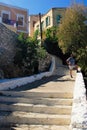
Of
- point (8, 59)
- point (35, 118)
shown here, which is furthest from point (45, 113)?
point (8, 59)

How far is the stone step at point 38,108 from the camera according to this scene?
8.82 m

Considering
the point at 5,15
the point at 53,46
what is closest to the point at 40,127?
the point at 53,46

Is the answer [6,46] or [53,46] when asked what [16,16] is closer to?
[53,46]

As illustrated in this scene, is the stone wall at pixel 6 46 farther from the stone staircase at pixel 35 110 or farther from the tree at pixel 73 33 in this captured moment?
the tree at pixel 73 33

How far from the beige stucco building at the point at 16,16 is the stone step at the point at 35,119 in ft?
91.6

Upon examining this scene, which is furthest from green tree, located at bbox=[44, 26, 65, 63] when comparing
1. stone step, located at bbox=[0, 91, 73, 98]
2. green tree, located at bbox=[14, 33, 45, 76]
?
stone step, located at bbox=[0, 91, 73, 98]

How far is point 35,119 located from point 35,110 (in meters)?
0.71

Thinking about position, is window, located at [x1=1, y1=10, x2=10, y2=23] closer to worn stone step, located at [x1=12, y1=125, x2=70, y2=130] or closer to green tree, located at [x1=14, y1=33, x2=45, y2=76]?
green tree, located at [x1=14, y1=33, x2=45, y2=76]

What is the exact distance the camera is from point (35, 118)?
8.30 meters

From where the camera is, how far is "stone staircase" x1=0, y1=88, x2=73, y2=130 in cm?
808

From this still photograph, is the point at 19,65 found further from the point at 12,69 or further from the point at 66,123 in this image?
the point at 66,123

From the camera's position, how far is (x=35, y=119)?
8281 mm

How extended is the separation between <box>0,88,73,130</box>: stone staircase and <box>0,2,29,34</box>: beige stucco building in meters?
26.0

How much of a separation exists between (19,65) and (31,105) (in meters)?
9.02
